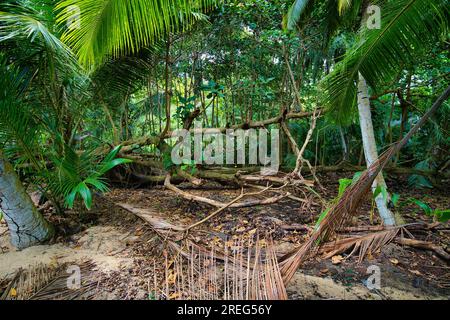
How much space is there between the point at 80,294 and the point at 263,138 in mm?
4904

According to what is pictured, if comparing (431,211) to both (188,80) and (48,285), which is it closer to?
(48,285)

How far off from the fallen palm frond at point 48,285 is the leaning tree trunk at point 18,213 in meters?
0.49

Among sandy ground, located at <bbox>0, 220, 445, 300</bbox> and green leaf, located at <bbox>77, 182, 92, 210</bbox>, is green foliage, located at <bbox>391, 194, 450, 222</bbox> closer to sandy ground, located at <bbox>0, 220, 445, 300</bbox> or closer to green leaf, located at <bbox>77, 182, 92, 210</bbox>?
sandy ground, located at <bbox>0, 220, 445, 300</bbox>

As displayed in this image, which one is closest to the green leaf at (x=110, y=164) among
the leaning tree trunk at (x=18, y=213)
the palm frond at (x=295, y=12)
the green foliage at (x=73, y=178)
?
the green foliage at (x=73, y=178)

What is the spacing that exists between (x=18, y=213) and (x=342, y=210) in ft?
8.43

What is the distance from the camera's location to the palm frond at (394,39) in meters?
1.57

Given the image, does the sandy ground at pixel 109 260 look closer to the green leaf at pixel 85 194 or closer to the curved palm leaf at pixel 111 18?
the green leaf at pixel 85 194

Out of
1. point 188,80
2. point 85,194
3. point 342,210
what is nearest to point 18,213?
point 85,194

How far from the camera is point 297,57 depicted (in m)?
5.34

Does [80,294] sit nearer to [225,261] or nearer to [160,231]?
[160,231]

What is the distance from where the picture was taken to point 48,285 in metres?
1.68

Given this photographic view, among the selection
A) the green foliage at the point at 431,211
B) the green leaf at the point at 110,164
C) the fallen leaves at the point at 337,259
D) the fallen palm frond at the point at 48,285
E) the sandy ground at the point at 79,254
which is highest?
the green leaf at the point at 110,164

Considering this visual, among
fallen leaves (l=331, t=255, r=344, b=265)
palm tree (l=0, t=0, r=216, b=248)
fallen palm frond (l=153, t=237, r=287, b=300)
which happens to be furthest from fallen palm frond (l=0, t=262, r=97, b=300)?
fallen leaves (l=331, t=255, r=344, b=265)
